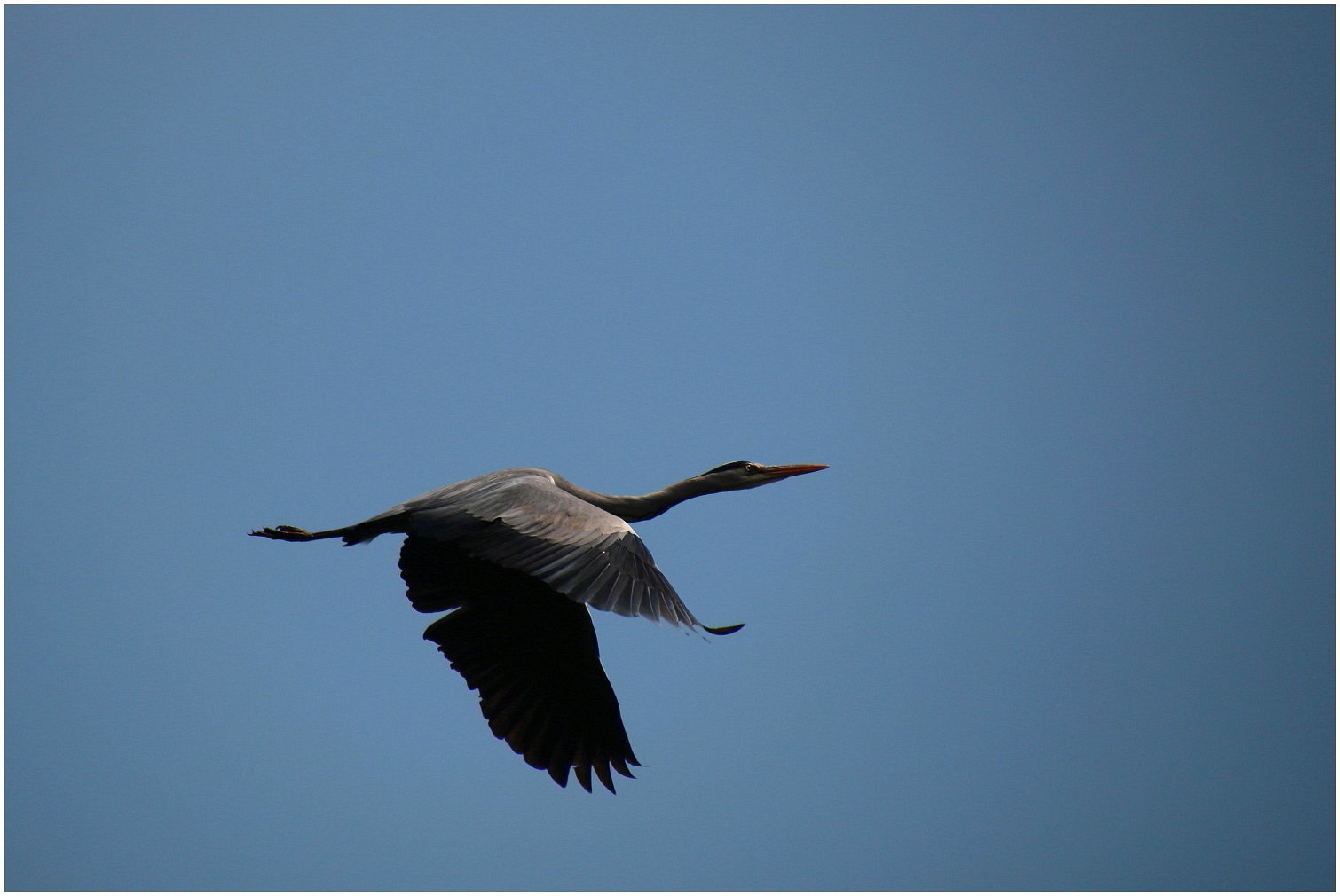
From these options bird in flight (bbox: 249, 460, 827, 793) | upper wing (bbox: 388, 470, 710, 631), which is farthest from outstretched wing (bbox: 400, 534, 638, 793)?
upper wing (bbox: 388, 470, 710, 631)

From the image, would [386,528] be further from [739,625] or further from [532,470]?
[739,625]

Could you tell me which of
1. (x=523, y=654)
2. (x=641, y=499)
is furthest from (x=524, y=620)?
(x=641, y=499)

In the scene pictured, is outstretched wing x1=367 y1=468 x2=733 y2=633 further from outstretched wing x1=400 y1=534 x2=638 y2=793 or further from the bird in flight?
outstretched wing x1=400 y1=534 x2=638 y2=793

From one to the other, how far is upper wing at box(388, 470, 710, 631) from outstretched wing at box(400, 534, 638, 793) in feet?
0.55

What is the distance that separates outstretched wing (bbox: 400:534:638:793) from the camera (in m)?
9.94

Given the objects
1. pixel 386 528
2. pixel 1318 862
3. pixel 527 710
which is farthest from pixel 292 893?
pixel 1318 862

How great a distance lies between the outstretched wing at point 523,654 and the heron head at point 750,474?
1.53 metres

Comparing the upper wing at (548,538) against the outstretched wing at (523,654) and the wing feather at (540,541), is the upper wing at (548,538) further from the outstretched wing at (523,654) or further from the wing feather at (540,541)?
the outstretched wing at (523,654)

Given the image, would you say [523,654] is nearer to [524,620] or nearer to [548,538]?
[524,620]

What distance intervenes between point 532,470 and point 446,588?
1092 millimetres

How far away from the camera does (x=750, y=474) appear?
10.7m

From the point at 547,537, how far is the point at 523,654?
2050mm

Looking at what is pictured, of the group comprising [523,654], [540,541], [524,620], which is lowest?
[523,654]

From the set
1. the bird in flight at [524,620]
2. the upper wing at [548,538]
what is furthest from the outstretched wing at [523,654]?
the upper wing at [548,538]
